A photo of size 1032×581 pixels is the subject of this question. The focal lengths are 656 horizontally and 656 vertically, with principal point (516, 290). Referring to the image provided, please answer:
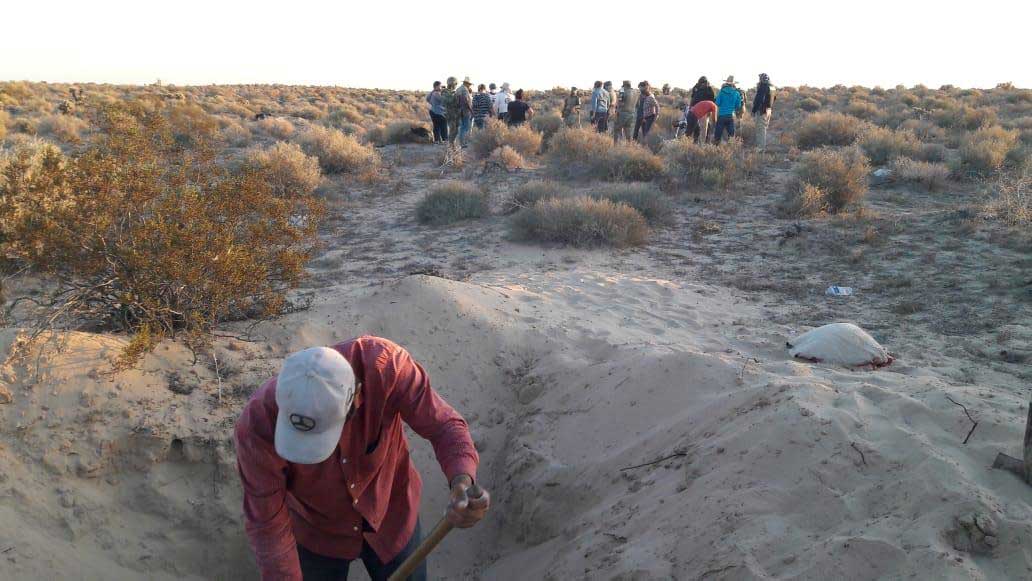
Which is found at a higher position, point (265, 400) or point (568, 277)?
point (265, 400)

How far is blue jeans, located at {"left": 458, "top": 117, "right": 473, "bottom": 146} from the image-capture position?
15.5 meters

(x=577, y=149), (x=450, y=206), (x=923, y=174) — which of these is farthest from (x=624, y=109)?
(x=450, y=206)

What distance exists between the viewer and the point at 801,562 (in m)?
2.51

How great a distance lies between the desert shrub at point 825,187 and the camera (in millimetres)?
9672

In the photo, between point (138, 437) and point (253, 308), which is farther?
point (253, 308)

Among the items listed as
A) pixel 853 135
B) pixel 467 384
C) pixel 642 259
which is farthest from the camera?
pixel 853 135

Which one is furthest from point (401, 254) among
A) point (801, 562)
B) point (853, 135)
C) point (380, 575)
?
point (853, 135)

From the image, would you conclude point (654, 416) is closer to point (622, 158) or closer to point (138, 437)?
point (138, 437)

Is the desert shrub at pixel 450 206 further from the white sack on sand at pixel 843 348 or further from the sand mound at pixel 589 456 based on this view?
the white sack on sand at pixel 843 348

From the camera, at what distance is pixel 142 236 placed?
14.7 ft

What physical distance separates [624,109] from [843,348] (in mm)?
10924

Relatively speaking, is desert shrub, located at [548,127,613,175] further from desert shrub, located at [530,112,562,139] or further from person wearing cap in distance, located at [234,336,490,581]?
person wearing cap in distance, located at [234,336,490,581]

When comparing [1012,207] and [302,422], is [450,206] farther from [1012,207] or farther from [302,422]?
[302,422]

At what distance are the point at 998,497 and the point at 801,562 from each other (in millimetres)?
832
